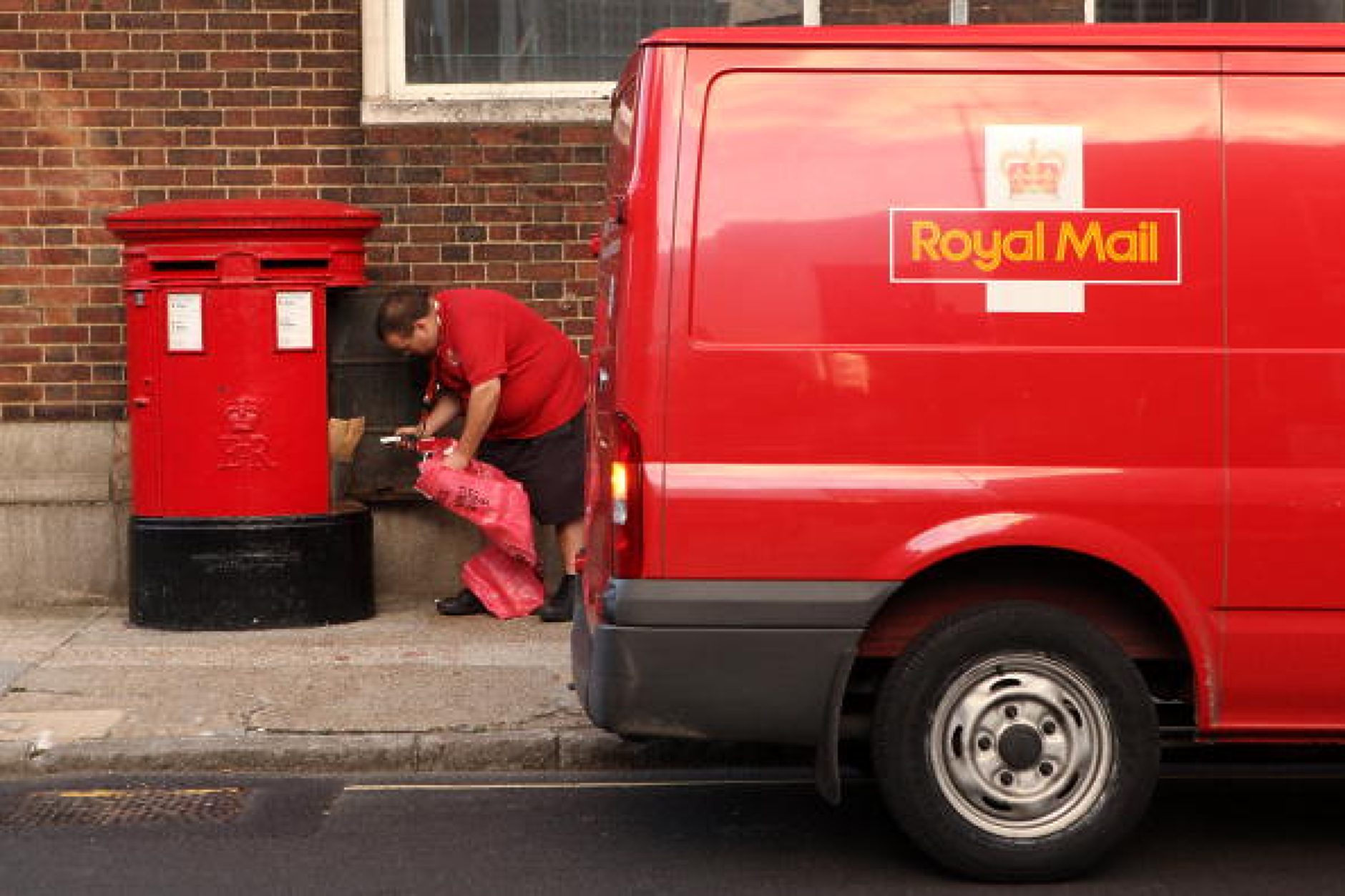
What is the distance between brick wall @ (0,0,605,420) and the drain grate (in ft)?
12.3

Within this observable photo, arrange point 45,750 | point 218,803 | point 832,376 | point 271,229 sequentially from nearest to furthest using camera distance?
point 832,376 → point 218,803 → point 45,750 → point 271,229

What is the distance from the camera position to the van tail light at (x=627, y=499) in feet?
17.0

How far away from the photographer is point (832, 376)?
5.16 meters

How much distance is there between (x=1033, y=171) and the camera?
17.1 ft

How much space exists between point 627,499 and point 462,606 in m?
4.25

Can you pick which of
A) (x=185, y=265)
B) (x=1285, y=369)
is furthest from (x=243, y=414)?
(x=1285, y=369)

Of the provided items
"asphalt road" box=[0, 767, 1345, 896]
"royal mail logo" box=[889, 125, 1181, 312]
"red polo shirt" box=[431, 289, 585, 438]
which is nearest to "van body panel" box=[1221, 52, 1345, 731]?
"royal mail logo" box=[889, 125, 1181, 312]

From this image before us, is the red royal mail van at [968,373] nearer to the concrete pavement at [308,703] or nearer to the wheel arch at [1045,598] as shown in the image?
the wheel arch at [1045,598]

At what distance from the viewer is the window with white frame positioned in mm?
9883

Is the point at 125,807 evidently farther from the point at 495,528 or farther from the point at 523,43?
the point at 523,43

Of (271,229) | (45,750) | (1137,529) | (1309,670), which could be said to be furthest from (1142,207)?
(271,229)

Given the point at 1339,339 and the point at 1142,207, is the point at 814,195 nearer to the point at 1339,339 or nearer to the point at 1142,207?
Result: the point at 1142,207

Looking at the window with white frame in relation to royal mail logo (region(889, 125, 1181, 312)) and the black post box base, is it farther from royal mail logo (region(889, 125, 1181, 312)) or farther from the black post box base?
royal mail logo (region(889, 125, 1181, 312))

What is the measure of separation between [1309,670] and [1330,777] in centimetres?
161
